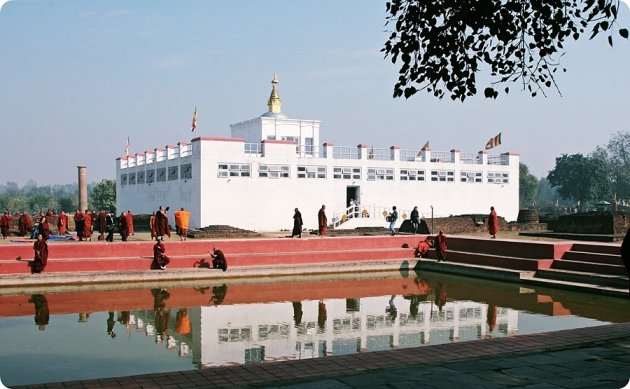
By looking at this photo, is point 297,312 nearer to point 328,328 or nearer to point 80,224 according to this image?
point 328,328

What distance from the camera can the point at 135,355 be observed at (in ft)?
27.5

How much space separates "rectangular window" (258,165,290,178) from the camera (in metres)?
30.5

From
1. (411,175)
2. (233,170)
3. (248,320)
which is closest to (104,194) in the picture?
(233,170)

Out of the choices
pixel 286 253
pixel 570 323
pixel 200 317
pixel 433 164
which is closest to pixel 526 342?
pixel 570 323

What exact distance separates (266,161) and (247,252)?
13.0 metres

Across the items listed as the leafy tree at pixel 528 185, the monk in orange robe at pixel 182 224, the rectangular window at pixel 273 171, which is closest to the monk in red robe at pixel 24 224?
the monk in orange robe at pixel 182 224

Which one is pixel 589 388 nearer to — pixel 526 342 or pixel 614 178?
pixel 526 342

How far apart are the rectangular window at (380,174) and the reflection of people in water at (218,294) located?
19.6 meters

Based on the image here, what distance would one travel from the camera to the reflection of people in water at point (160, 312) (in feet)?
32.8

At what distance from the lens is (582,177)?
226 feet

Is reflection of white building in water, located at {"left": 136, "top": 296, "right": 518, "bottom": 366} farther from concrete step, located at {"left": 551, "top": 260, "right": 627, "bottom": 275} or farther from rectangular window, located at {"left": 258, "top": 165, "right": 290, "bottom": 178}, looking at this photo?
rectangular window, located at {"left": 258, "top": 165, "right": 290, "bottom": 178}

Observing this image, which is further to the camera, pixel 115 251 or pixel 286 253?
pixel 286 253

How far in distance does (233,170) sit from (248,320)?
19.2 m

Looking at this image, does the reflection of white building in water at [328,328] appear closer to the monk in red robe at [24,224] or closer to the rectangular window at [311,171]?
the monk in red robe at [24,224]
